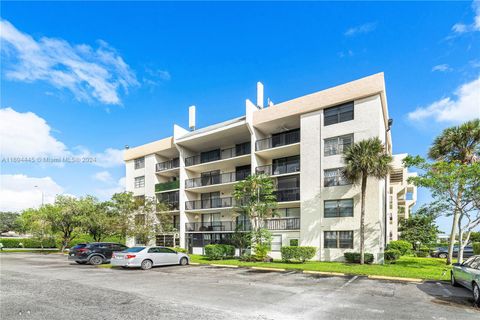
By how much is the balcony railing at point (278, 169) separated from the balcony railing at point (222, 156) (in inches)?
138

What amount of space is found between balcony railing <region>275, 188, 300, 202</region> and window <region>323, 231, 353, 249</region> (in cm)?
376

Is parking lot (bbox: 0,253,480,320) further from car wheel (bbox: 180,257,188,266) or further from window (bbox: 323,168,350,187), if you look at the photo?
window (bbox: 323,168,350,187)

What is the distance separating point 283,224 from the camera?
82.5 feet

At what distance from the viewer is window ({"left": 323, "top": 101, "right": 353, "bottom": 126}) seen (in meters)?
22.6

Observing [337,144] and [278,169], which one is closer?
[337,144]

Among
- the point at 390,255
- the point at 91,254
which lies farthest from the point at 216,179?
the point at 390,255

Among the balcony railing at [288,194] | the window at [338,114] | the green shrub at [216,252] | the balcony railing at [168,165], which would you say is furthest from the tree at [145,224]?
the window at [338,114]

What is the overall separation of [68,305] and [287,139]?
21101 mm

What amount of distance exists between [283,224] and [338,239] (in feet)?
16.0

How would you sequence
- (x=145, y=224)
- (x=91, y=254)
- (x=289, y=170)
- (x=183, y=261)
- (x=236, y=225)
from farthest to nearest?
(x=145, y=224) → (x=236, y=225) → (x=289, y=170) → (x=91, y=254) → (x=183, y=261)

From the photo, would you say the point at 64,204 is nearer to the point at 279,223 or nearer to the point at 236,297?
the point at 279,223

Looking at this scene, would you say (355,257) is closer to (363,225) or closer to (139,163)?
(363,225)

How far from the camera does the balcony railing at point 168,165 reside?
115 feet

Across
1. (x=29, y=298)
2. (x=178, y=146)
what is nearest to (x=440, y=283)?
(x=29, y=298)
